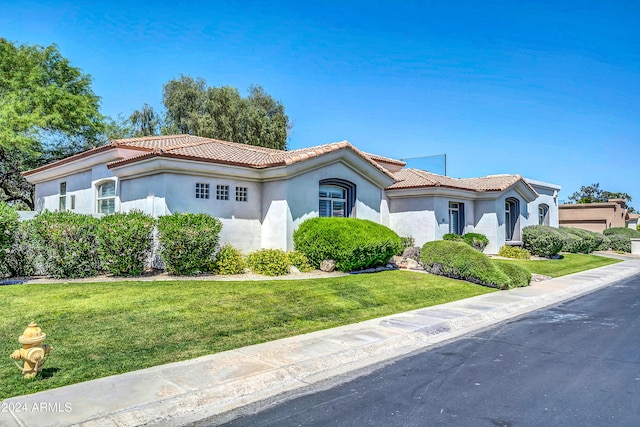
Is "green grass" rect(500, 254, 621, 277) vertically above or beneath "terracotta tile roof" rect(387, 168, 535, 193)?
beneath

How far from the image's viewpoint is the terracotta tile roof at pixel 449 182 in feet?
72.0

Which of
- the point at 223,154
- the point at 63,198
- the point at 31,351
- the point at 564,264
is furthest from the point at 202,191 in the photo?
the point at 564,264

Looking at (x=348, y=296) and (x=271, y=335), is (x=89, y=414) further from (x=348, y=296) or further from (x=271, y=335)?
(x=348, y=296)

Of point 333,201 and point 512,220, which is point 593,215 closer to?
point 512,220

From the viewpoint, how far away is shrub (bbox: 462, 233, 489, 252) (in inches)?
900

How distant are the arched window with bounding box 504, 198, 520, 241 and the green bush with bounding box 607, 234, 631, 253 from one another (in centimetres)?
1333

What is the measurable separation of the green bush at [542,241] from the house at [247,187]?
5.25 m

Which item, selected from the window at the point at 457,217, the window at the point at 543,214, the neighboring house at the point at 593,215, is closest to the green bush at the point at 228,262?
the window at the point at 457,217

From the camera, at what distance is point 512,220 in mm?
26328

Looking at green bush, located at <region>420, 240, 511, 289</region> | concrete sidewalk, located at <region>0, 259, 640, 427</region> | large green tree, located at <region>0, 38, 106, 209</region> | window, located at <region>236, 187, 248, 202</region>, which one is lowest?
concrete sidewalk, located at <region>0, 259, 640, 427</region>

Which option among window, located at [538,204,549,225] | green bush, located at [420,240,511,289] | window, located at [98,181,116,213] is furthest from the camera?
window, located at [538,204,549,225]

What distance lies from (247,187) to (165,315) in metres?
8.29

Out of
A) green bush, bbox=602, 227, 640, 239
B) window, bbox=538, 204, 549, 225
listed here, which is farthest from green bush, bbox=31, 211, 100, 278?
green bush, bbox=602, 227, 640, 239

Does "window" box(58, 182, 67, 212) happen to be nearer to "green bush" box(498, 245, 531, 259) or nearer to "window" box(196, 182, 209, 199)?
"window" box(196, 182, 209, 199)
